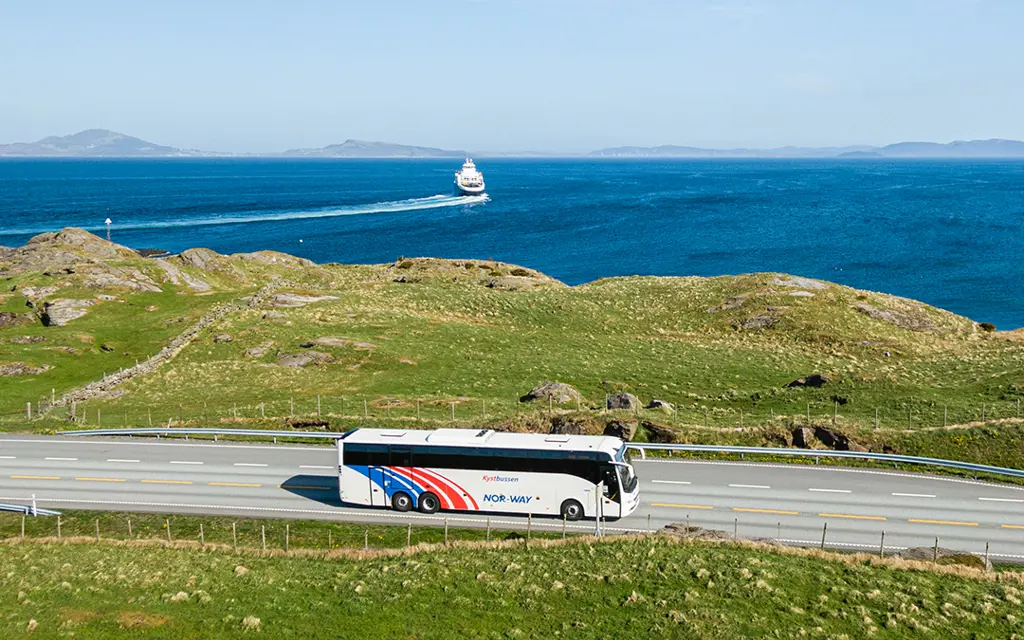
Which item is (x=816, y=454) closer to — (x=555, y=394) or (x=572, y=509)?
(x=572, y=509)

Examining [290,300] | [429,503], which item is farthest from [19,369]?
[429,503]

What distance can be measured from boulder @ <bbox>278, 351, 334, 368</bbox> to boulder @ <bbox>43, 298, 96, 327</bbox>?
89.1 ft

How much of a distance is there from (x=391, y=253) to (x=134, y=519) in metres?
140

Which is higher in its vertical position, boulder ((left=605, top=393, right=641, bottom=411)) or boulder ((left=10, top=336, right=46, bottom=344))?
boulder ((left=605, top=393, right=641, bottom=411))

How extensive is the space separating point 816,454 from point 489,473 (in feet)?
59.4

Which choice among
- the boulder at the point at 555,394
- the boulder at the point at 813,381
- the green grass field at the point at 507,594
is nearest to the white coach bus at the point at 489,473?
the green grass field at the point at 507,594

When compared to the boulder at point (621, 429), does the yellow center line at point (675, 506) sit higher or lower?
lower

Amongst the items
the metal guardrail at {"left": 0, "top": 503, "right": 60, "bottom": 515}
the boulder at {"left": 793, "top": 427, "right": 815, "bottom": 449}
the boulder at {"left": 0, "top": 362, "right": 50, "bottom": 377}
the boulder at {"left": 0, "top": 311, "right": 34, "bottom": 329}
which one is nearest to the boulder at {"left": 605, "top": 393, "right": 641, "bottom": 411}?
the boulder at {"left": 793, "top": 427, "right": 815, "bottom": 449}

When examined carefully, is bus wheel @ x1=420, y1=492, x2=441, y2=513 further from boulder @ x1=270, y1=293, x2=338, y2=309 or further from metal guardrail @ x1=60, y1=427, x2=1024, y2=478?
boulder @ x1=270, y1=293, x2=338, y2=309

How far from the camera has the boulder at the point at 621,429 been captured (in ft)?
147

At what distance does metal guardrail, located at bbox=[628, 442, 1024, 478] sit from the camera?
129ft

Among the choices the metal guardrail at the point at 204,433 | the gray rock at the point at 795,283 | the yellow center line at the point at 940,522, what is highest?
the gray rock at the point at 795,283

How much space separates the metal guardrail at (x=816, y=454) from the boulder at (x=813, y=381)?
50.8 ft

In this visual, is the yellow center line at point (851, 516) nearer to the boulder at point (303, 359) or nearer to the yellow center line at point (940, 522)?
the yellow center line at point (940, 522)
